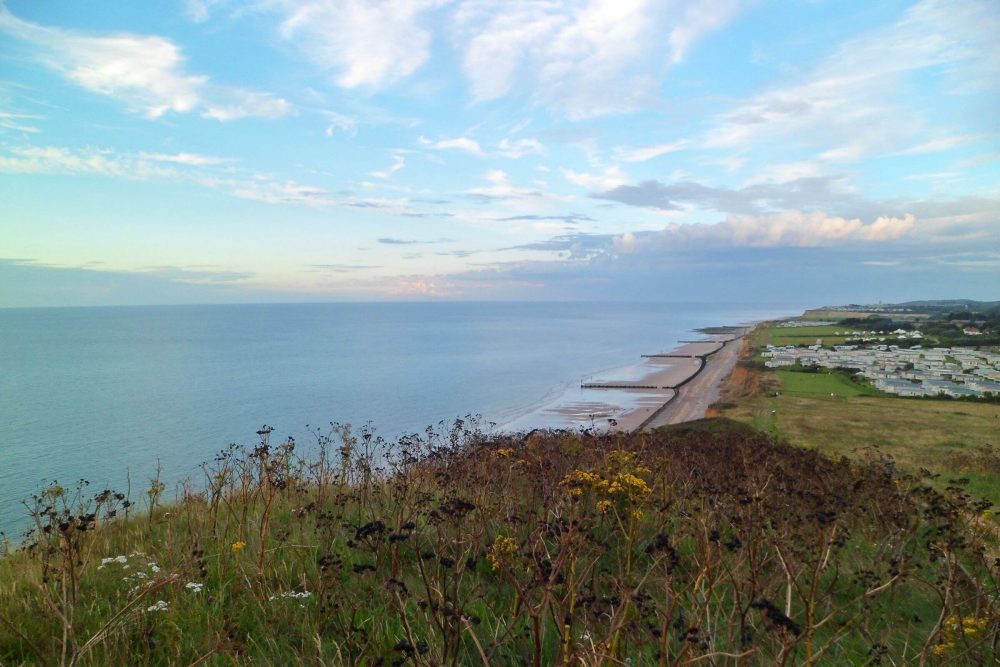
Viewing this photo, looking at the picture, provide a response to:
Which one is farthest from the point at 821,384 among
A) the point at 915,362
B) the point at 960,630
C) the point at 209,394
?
the point at 209,394

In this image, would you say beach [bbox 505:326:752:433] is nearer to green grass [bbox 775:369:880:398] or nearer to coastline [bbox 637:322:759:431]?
coastline [bbox 637:322:759:431]

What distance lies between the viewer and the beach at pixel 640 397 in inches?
1494

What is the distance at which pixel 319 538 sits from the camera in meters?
5.82

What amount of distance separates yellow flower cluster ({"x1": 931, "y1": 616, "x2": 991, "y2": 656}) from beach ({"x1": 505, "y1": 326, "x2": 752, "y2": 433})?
62.5 feet

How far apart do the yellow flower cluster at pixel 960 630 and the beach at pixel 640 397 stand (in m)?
19.0

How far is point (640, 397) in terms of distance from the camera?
1986 inches

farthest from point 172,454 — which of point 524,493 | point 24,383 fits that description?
point 24,383

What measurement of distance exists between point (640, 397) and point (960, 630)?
158ft

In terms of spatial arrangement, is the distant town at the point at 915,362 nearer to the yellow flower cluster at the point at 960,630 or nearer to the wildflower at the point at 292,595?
the yellow flower cluster at the point at 960,630

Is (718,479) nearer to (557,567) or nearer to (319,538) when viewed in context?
(319,538)

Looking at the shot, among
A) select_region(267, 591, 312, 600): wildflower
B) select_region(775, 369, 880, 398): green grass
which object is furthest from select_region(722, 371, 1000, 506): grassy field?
select_region(267, 591, 312, 600): wildflower

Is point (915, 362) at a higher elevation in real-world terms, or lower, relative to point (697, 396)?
higher

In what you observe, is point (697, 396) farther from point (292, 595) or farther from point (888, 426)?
point (292, 595)

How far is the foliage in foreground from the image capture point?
3102 mm
